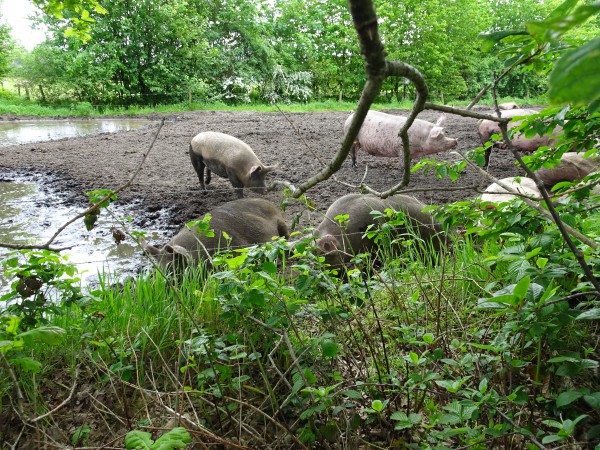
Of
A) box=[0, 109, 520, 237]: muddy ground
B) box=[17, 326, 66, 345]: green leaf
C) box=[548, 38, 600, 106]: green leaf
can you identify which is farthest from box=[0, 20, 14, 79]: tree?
box=[548, 38, 600, 106]: green leaf

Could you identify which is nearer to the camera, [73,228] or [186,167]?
[73,228]

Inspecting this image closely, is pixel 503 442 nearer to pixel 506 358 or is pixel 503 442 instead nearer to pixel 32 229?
pixel 506 358

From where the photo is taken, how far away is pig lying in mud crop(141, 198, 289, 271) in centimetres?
393

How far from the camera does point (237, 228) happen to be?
4.20 meters

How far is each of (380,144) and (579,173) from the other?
3112mm

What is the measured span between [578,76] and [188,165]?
8388 millimetres

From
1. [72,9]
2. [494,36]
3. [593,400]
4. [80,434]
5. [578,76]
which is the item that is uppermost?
[72,9]

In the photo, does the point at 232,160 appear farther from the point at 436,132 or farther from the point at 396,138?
the point at 436,132

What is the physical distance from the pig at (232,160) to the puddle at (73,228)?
1.16 metres

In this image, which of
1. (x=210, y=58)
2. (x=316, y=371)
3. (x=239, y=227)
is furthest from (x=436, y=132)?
(x=210, y=58)

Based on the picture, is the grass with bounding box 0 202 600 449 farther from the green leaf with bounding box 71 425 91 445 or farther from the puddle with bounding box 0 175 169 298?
the puddle with bounding box 0 175 169 298

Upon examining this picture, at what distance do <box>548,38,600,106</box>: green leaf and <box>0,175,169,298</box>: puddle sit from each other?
4.03m

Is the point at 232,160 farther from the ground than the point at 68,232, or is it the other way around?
the point at 232,160

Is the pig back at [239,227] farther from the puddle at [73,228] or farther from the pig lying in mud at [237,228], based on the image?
the puddle at [73,228]
